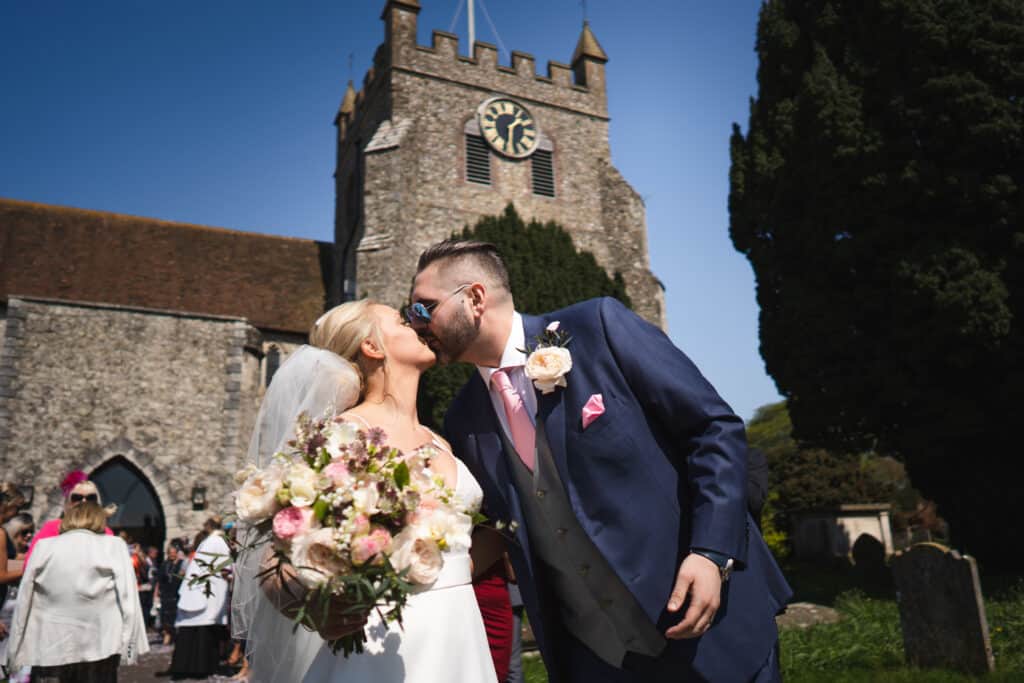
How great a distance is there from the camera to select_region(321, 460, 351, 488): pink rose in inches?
78.5

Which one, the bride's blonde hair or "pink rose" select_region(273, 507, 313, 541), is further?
the bride's blonde hair

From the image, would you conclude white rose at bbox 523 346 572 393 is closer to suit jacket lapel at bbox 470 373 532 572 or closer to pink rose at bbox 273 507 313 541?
suit jacket lapel at bbox 470 373 532 572

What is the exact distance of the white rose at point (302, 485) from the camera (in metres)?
1.96

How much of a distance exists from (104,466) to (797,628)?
54.1 ft

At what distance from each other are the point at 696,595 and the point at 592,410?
636 mm

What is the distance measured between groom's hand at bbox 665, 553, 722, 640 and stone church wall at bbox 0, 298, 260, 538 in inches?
654

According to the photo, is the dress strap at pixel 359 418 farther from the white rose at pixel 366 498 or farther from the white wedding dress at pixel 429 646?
the white rose at pixel 366 498

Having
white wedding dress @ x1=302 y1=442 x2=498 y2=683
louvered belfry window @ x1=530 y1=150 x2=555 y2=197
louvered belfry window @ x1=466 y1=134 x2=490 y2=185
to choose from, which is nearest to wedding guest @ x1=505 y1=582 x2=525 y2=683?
white wedding dress @ x1=302 y1=442 x2=498 y2=683

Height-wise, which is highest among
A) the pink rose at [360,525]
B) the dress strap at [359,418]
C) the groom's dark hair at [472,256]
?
the groom's dark hair at [472,256]

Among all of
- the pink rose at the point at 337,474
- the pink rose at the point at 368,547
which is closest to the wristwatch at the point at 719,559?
the pink rose at the point at 368,547

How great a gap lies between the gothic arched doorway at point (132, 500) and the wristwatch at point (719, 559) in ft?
60.2

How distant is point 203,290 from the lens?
68.4ft

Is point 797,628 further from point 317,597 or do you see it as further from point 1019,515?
point 317,597

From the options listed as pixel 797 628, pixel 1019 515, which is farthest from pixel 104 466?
pixel 1019 515
